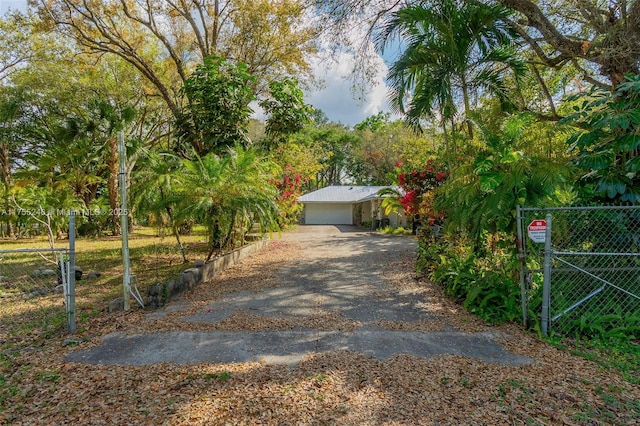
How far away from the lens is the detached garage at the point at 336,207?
26688mm

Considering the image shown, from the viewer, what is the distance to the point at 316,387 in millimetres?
2973

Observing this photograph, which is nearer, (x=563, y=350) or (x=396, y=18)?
(x=563, y=350)

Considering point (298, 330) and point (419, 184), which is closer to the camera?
point (298, 330)

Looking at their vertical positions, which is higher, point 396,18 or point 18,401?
point 396,18

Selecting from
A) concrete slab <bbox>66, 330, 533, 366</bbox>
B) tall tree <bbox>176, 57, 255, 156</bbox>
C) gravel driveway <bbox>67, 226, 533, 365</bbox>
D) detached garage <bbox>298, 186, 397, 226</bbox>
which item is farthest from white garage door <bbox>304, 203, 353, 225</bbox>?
concrete slab <bbox>66, 330, 533, 366</bbox>

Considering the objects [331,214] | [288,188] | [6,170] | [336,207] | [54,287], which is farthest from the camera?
[331,214]

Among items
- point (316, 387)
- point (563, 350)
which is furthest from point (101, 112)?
point (563, 350)

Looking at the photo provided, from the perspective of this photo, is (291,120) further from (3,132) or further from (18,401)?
(3,132)

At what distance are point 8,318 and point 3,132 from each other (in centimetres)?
1763

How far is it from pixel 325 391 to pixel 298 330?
1478 mm

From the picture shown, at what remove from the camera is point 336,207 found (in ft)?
93.2

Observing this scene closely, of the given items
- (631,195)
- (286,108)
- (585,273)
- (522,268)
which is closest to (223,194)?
(286,108)

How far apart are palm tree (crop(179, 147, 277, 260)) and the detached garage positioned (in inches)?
741

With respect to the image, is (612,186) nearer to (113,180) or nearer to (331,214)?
(113,180)
